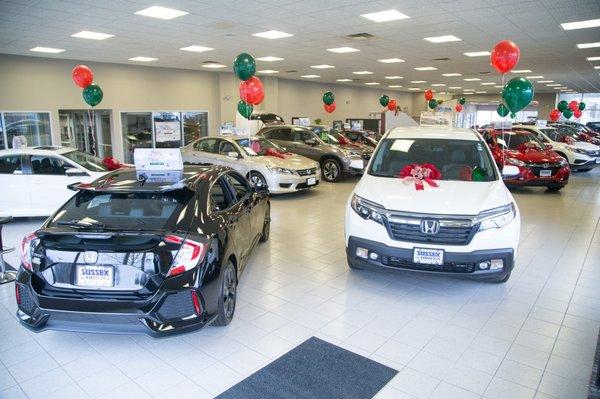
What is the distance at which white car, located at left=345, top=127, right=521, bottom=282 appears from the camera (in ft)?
12.7

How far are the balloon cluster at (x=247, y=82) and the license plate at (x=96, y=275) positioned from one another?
6.29 m

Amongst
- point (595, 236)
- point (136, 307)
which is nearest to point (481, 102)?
point (595, 236)

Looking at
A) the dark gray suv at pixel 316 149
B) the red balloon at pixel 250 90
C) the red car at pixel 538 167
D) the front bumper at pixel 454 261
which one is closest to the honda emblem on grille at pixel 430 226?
the front bumper at pixel 454 261

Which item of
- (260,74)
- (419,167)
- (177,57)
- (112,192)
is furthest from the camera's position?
(260,74)

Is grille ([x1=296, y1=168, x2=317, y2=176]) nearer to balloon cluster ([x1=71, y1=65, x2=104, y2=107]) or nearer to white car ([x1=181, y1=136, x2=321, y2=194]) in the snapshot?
white car ([x1=181, y1=136, x2=321, y2=194])

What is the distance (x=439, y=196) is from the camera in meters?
4.16

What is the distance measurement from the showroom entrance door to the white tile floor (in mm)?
9619

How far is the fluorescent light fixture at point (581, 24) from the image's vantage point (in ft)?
27.0

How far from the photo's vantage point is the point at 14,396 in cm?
268

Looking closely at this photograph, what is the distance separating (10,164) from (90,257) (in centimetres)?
522

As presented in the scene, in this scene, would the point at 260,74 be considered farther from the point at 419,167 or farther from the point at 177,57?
the point at 419,167

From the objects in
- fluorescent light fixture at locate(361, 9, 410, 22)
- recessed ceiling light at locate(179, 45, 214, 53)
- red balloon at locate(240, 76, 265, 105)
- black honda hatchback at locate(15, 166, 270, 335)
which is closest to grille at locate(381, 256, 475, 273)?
black honda hatchback at locate(15, 166, 270, 335)

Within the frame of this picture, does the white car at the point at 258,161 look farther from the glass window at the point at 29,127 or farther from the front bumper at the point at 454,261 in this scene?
the glass window at the point at 29,127

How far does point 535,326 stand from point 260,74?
1680cm
